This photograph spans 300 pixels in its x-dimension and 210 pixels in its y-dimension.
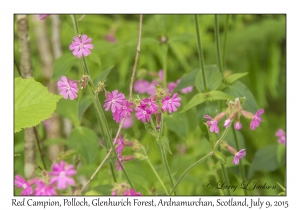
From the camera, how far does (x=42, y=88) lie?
937mm

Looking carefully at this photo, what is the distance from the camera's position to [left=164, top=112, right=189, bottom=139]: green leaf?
112 centimetres

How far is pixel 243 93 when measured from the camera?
3.54ft

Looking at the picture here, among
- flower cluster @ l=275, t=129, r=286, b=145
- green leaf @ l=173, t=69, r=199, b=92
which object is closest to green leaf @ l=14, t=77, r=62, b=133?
green leaf @ l=173, t=69, r=199, b=92

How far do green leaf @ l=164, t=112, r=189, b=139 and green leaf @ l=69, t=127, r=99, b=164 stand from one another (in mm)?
188

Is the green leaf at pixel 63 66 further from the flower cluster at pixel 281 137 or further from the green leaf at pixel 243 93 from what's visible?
the flower cluster at pixel 281 137

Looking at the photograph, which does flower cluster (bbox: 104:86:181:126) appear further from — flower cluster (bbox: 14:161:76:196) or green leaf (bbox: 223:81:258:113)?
green leaf (bbox: 223:81:258:113)

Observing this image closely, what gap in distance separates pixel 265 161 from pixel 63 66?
588 millimetres

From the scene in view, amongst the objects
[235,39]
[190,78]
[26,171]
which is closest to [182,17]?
[235,39]

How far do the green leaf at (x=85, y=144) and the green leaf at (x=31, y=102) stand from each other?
0.60 ft

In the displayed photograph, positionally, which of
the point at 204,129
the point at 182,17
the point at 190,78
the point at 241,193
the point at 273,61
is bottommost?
the point at 241,193

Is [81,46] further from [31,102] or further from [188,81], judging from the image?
[188,81]

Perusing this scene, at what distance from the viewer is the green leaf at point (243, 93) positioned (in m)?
1.06

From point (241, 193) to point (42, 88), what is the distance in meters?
0.57

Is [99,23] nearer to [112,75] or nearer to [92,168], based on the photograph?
[112,75]
